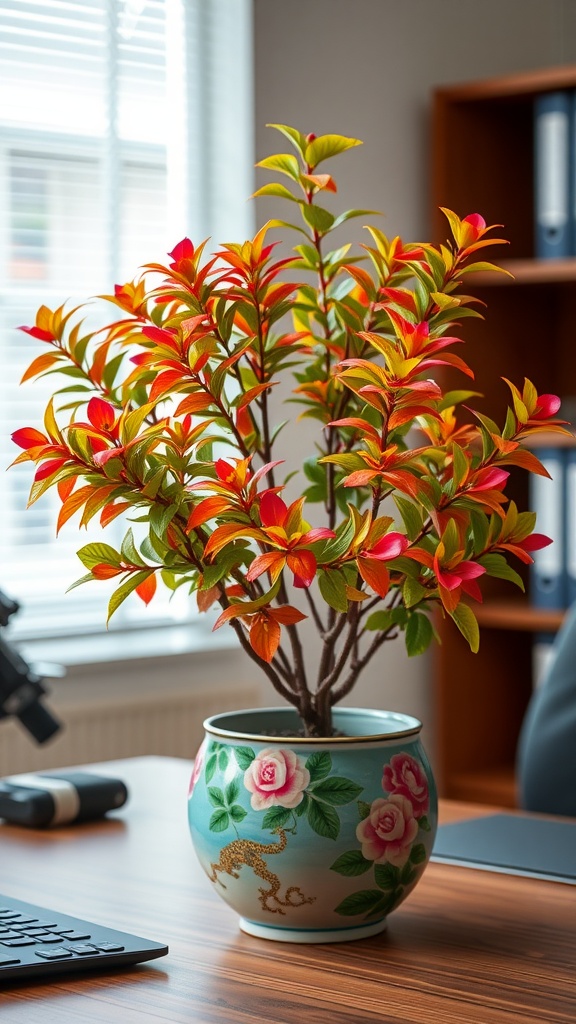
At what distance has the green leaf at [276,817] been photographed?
89cm

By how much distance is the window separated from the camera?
98.5 inches

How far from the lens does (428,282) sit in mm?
889

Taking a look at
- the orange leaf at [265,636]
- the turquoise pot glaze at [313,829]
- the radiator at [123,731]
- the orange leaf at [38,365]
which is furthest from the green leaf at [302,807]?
the radiator at [123,731]

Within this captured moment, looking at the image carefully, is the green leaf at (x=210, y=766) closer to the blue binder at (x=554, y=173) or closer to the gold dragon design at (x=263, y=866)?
the gold dragon design at (x=263, y=866)

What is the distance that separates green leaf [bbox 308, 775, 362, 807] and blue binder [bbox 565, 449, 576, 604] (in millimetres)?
1910

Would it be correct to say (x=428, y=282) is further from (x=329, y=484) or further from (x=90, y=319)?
(x=90, y=319)

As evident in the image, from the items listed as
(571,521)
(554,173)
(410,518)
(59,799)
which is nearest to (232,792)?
(410,518)

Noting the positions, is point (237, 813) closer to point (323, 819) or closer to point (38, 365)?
point (323, 819)

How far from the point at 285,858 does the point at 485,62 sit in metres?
2.67

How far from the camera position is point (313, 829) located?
2.92 feet

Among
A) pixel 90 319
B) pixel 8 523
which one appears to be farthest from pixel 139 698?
pixel 90 319

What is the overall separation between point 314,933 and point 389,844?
0.08 metres

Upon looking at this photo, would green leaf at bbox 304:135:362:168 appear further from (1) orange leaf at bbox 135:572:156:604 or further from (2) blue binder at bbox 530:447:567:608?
(2) blue binder at bbox 530:447:567:608

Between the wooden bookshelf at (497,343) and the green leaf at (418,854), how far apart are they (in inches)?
73.7
